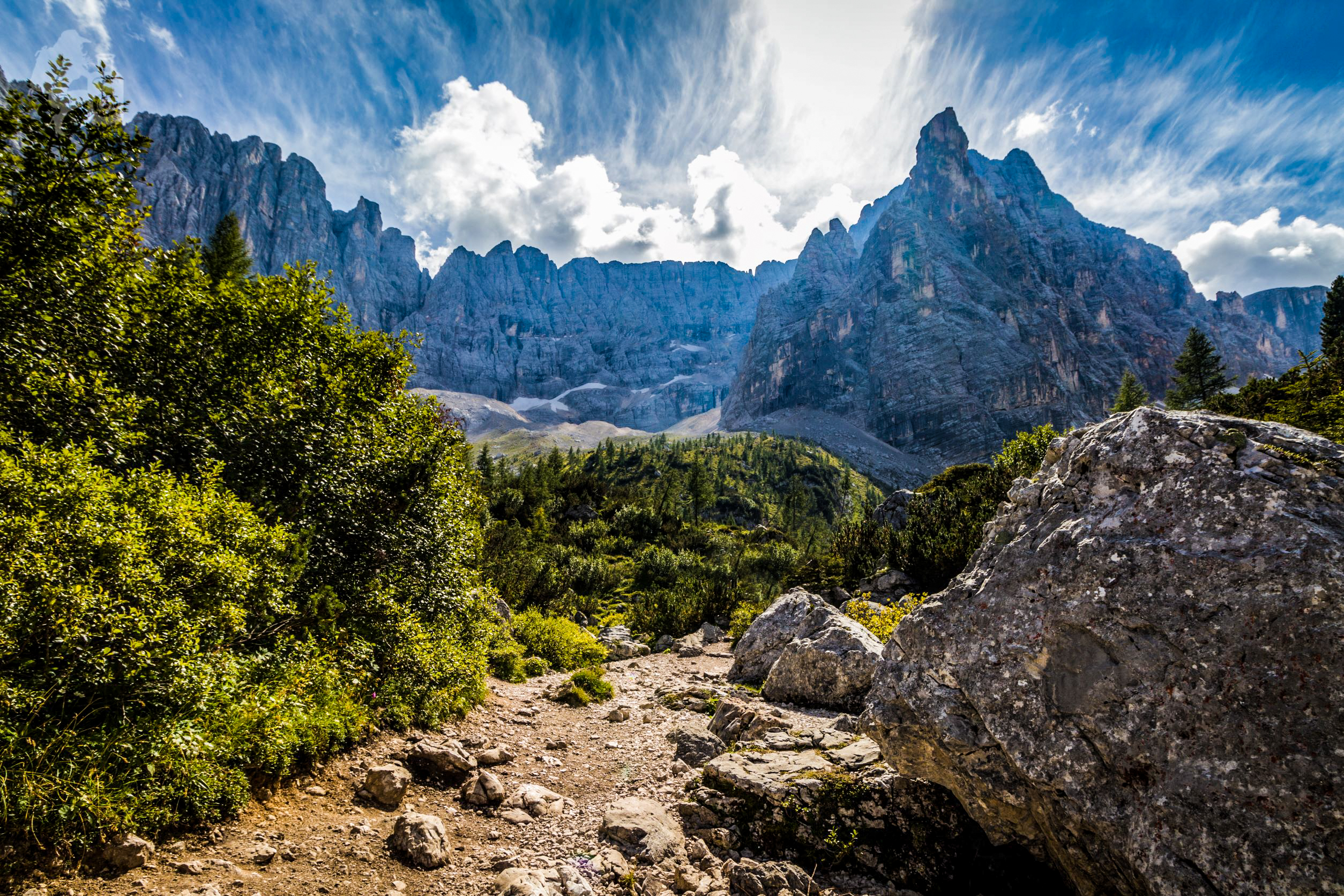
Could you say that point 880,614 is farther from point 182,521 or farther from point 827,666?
point 182,521

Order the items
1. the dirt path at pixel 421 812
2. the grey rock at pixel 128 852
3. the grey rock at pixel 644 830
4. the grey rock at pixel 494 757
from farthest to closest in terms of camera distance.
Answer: the grey rock at pixel 494 757
the grey rock at pixel 644 830
the dirt path at pixel 421 812
the grey rock at pixel 128 852

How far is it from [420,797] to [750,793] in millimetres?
4367

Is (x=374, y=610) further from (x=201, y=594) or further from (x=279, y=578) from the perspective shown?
(x=201, y=594)

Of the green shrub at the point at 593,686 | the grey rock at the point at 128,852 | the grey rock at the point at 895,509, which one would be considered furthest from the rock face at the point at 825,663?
the grey rock at the point at 895,509

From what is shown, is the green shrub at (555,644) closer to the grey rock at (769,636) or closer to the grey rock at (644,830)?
the grey rock at (769,636)

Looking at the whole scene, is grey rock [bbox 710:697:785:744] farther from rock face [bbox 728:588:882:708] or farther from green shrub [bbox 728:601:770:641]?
green shrub [bbox 728:601:770:641]

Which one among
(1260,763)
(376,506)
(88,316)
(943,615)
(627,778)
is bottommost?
(627,778)

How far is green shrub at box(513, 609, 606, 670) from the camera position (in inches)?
686

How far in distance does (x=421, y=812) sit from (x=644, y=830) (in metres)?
2.85

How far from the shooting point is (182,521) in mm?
5203

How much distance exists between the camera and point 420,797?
6.74 meters

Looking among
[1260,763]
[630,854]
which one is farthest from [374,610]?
[1260,763]

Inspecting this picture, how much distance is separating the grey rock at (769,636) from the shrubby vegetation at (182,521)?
7190 mm

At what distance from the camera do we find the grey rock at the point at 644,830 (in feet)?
19.6
